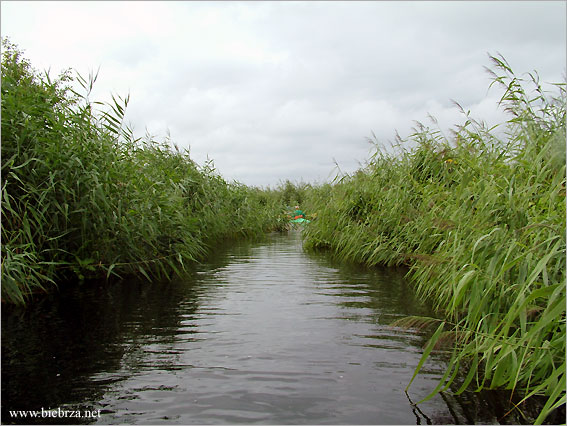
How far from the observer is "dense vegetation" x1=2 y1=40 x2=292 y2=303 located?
4691mm

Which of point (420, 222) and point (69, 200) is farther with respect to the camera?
point (420, 222)

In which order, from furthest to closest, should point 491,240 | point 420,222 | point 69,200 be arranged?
point 420,222
point 69,200
point 491,240

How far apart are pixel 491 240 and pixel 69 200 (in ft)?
14.2

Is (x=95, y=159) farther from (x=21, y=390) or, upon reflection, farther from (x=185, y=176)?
(x=185, y=176)

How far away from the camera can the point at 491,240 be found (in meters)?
3.18

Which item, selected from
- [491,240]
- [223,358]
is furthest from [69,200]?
[491,240]

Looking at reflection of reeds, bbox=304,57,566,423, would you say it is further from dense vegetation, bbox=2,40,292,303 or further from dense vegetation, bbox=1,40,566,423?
dense vegetation, bbox=2,40,292,303

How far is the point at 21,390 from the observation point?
2684 mm

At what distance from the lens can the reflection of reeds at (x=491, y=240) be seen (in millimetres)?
2514

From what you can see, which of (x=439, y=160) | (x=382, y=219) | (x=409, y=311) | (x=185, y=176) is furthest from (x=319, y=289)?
(x=185, y=176)

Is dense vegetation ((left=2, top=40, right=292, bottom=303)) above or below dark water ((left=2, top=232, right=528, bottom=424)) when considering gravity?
above

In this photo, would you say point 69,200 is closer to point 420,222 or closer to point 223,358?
point 223,358

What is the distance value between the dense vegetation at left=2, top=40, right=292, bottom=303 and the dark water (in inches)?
15.9

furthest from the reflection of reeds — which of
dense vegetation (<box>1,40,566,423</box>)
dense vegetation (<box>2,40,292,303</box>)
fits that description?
dense vegetation (<box>2,40,292,303</box>)
